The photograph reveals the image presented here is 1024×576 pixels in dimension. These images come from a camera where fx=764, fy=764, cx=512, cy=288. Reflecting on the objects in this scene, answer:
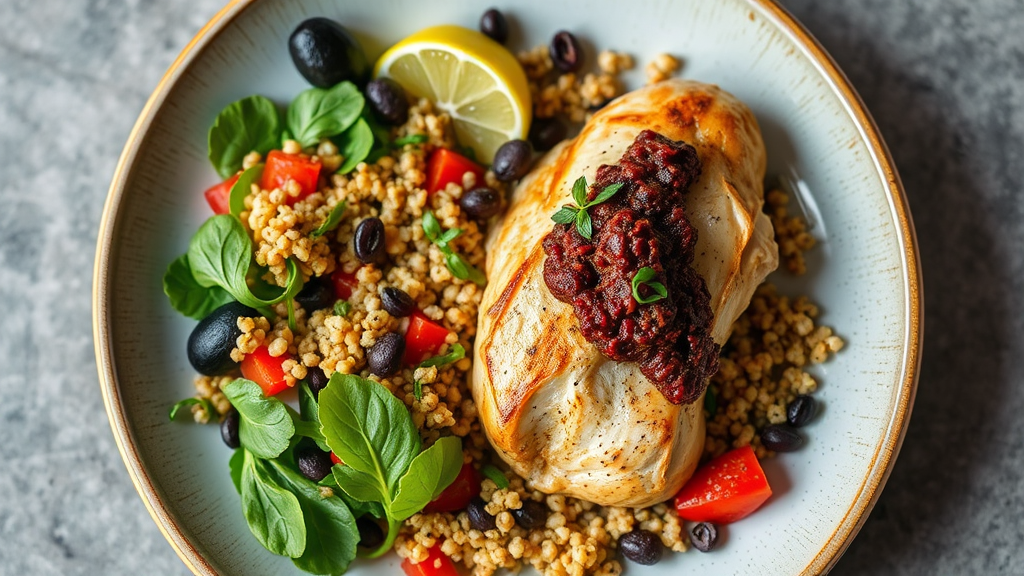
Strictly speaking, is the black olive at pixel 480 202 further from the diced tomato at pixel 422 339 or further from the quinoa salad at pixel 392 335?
the diced tomato at pixel 422 339

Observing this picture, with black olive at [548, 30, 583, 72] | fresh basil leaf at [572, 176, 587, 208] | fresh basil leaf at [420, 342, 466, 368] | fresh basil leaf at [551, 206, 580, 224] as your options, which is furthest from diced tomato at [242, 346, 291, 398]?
black olive at [548, 30, 583, 72]

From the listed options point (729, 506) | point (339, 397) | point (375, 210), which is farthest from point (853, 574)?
point (375, 210)

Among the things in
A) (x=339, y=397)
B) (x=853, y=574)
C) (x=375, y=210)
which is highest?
(x=375, y=210)

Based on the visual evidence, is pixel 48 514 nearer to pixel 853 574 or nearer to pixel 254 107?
pixel 254 107

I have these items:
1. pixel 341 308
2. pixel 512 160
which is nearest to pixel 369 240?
Answer: pixel 341 308

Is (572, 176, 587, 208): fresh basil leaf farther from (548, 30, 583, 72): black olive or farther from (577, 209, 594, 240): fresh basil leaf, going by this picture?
(548, 30, 583, 72): black olive

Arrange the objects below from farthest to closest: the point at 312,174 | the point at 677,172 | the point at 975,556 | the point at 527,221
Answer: the point at 975,556 → the point at 312,174 → the point at 527,221 → the point at 677,172

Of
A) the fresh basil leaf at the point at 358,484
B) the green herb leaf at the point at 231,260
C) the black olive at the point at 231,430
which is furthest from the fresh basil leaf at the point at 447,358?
the black olive at the point at 231,430
